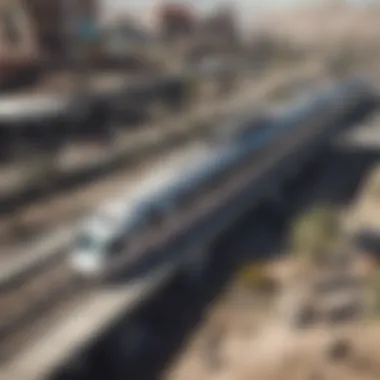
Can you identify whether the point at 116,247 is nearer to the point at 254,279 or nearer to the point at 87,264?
the point at 87,264

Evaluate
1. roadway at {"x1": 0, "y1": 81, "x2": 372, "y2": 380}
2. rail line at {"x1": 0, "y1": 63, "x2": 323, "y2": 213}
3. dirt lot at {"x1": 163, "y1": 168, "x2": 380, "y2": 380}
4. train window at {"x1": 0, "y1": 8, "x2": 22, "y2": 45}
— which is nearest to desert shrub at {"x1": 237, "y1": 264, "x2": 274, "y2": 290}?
dirt lot at {"x1": 163, "y1": 168, "x2": 380, "y2": 380}

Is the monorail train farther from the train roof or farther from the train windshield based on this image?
the train roof

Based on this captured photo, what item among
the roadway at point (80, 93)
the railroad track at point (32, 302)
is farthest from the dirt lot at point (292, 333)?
the roadway at point (80, 93)

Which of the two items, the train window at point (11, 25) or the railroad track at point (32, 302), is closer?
the railroad track at point (32, 302)

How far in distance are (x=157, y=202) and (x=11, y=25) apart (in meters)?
20.0

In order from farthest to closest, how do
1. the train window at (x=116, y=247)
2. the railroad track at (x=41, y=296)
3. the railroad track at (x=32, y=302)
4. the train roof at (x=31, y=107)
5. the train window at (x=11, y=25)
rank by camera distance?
the train window at (x=11, y=25), the train roof at (x=31, y=107), the train window at (x=116, y=247), the railroad track at (x=41, y=296), the railroad track at (x=32, y=302)

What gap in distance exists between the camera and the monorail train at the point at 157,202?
15.2 meters

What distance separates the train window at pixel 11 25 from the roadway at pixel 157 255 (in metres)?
14.1

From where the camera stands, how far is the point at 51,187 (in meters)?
22.2

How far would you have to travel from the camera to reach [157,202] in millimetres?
16922

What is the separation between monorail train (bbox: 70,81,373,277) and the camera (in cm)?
1522

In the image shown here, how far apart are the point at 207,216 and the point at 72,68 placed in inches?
789

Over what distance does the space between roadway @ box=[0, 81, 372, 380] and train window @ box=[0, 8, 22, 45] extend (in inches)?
553

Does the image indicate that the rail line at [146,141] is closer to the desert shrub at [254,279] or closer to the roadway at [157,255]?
the roadway at [157,255]
